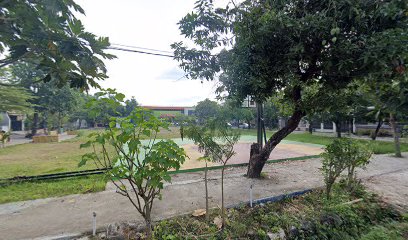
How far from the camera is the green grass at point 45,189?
3840mm

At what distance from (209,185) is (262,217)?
169 cm

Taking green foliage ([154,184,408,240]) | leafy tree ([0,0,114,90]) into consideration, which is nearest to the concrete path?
green foliage ([154,184,408,240])

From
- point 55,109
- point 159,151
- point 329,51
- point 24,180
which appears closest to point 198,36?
point 329,51

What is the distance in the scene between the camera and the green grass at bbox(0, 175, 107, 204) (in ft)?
12.6

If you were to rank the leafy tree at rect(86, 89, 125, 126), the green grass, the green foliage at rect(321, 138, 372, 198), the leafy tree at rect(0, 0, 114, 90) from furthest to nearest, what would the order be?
the green grass → the green foliage at rect(321, 138, 372, 198) → the leafy tree at rect(86, 89, 125, 126) → the leafy tree at rect(0, 0, 114, 90)

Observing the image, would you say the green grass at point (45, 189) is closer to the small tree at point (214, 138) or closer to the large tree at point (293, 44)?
the small tree at point (214, 138)

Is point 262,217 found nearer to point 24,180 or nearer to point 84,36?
point 84,36

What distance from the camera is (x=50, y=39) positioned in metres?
1.81

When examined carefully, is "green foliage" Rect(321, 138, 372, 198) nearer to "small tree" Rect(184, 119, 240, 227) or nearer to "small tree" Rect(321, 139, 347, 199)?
"small tree" Rect(321, 139, 347, 199)

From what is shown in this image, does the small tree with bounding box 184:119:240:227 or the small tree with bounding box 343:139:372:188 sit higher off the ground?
the small tree with bounding box 184:119:240:227

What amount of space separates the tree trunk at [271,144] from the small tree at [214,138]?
2047 millimetres

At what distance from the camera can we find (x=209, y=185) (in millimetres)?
4531

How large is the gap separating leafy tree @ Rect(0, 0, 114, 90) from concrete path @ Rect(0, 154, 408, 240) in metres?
2.20

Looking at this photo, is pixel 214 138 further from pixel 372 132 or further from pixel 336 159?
pixel 372 132
